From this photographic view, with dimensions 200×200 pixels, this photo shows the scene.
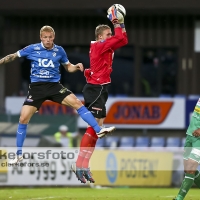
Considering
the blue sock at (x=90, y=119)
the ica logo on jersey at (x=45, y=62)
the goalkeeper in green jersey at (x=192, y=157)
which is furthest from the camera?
the ica logo on jersey at (x=45, y=62)

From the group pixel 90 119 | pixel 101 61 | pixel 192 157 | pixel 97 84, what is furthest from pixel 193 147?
pixel 101 61

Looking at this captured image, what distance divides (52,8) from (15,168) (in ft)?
21.4

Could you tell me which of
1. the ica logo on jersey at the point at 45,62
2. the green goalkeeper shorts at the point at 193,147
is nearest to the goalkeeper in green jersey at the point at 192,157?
the green goalkeeper shorts at the point at 193,147

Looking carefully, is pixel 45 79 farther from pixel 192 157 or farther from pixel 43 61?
pixel 192 157

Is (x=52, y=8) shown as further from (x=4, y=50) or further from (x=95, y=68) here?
(x=95, y=68)

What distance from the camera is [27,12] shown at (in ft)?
84.0

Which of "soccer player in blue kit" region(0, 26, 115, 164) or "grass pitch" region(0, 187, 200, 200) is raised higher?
"soccer player in blue kit" region(0, 26, 115, 164)

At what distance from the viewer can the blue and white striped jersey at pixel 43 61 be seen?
13406mm

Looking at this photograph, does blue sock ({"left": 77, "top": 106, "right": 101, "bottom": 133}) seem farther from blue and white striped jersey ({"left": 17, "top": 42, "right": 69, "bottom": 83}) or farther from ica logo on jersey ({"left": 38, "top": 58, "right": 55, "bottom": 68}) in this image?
ica logo on jersey ({"left": 38, "top": 58, "right": 55, "bottom": 68})

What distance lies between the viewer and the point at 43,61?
13398mm

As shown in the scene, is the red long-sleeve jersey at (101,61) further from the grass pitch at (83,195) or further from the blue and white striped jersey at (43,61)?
the grass pitch at (83,195)

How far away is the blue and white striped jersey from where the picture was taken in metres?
13.4

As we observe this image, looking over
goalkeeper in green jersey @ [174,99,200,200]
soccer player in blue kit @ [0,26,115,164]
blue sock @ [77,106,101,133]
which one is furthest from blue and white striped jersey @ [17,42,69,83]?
goalkeeper in green jersey @ [174,99,200,200]

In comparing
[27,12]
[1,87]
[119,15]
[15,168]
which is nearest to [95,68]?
[119,15]
